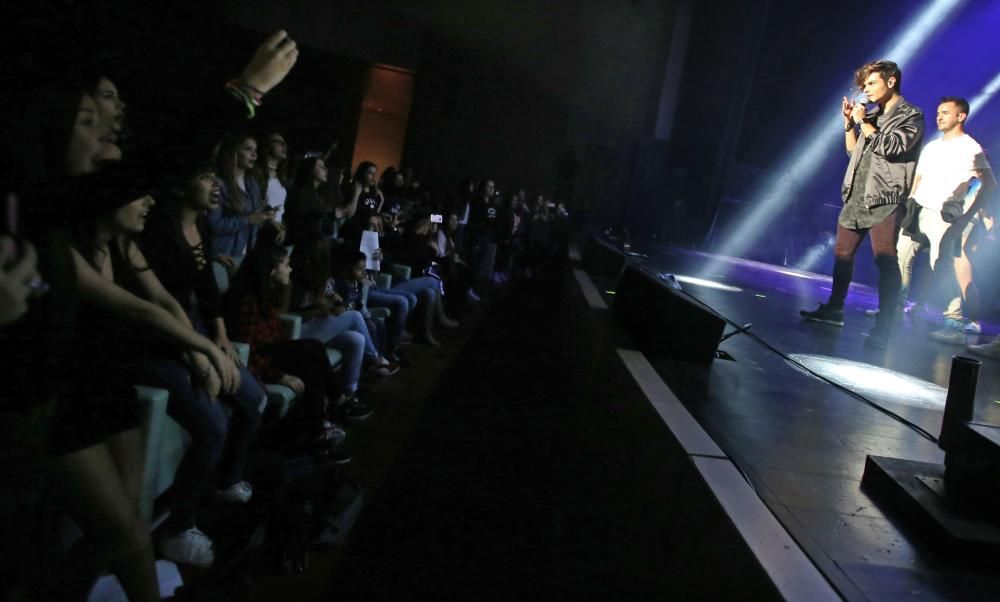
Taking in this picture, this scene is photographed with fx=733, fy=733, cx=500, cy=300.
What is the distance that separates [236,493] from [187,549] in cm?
43

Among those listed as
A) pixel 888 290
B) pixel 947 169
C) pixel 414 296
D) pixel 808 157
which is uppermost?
pixel 808 157

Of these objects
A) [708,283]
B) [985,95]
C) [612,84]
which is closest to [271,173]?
[708,283]

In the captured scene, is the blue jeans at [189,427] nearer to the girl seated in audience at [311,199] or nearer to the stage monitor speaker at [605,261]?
the girl seated in audience at [311,199]

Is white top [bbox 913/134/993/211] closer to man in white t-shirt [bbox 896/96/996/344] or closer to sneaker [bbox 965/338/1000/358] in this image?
man in white t-shirt [bbox 896/96/996/344]

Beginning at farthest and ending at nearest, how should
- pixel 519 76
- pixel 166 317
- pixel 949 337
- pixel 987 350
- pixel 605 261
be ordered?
pixel 519 76 → pixel 605 261 → pixel 949 337 → pixel 987 350 → pixel 166 317

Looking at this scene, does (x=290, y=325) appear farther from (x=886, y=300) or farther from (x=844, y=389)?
(x=886, y=300)

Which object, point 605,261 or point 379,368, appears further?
point 605,261

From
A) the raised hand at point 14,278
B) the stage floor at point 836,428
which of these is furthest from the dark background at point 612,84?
the raised hand at point 14,278

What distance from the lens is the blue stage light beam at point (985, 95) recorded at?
10516 mm

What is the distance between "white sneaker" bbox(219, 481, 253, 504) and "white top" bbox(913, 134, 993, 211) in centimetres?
524

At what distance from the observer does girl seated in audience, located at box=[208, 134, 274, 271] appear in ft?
13.1

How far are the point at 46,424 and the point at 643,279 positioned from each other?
3680 millimetres

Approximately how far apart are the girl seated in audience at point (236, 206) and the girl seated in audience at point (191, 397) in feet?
4.60

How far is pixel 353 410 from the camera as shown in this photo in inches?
150
